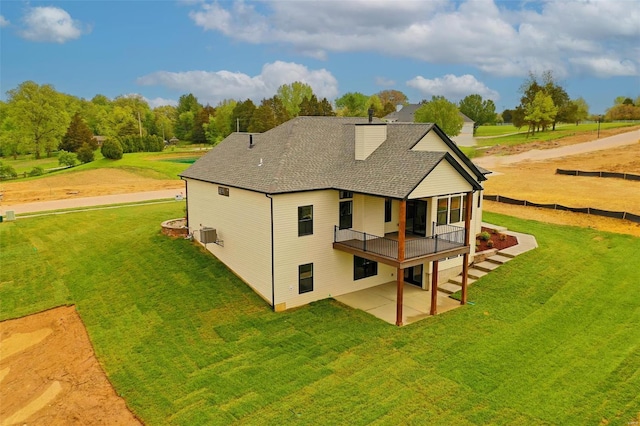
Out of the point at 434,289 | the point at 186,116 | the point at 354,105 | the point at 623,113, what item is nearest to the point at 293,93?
the point at 354,105

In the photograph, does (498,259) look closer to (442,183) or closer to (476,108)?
(442,183)

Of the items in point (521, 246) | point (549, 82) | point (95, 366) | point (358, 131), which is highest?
point (549, 82)

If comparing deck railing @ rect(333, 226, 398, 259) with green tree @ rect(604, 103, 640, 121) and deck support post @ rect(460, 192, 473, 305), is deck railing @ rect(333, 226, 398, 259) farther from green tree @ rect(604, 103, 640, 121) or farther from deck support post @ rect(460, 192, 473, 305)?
green tree @ rect(604, 103, 640, 121)

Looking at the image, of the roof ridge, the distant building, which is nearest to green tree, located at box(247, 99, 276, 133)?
the distant building

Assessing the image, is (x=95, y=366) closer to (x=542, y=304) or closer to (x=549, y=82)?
(x=542, y=304)

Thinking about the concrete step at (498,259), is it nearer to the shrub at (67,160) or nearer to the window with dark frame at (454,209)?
the window with dark frame at (454,209)

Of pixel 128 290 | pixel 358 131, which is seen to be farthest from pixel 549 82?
pixel 128 290
